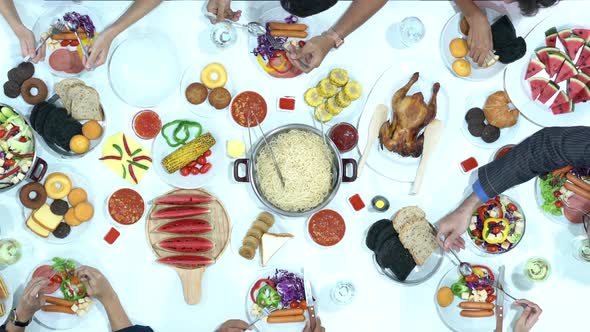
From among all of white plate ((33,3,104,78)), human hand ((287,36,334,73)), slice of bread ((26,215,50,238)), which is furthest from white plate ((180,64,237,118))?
slice of bread ((26,215,50,238))

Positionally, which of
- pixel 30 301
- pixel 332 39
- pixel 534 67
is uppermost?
pixel 332 39

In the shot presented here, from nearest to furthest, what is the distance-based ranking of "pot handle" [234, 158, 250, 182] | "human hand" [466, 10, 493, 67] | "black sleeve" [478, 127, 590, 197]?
"black sleeve" [478, 127, 590, 197] < "pot handle" [234, 158, 250, 182] < "human hand" [466, 10, 493, 67]

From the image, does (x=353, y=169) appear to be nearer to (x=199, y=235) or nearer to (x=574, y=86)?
(x=199, y=235)

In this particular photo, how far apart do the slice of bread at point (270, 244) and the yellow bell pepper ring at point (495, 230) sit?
38.6 inches

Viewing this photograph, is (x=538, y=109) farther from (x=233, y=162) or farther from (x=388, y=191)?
(x=233, y=162)

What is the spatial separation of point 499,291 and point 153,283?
1.68m

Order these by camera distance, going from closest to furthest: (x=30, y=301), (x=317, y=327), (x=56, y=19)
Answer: (x=30, y=301), (x=317, y=327), (x=56, y=19)

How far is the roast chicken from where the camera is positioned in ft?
9.04

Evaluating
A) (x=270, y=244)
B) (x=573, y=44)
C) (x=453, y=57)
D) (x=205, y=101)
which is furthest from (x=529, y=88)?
(x=205, y=101)

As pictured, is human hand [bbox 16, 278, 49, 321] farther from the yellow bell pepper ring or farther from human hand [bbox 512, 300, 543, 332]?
human hand [bbox 512, 300, 543, 332]

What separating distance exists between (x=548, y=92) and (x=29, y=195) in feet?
8.52

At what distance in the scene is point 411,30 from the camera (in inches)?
113

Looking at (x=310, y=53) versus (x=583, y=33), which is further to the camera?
(x=583, y=33)

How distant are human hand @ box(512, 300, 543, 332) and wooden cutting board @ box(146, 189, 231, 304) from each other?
1463 millimetres
